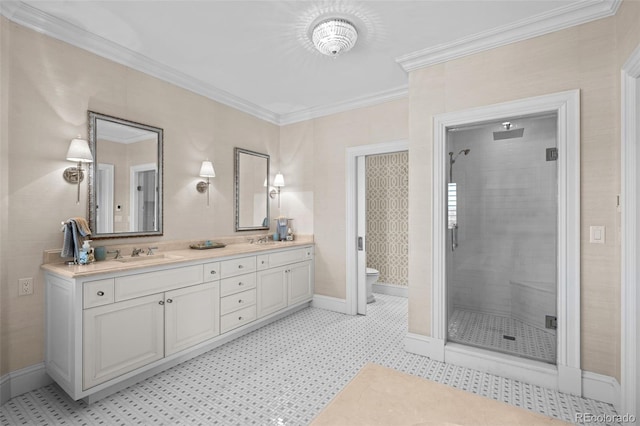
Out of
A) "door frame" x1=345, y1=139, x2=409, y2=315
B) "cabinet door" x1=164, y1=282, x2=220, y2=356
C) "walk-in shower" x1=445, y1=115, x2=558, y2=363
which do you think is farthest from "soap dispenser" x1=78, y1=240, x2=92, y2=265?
"walk-in shower" x1=445, y1=115, x2=558, y2=363

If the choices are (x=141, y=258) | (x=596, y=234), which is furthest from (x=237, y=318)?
(x=596, y=234)

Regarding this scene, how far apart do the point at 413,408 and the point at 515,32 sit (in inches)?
109

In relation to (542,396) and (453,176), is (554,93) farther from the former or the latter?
(542,396)

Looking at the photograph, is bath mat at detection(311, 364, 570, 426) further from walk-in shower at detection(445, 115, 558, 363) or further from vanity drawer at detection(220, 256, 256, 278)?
vanity drawer at detection(220, 256, 256, 278)

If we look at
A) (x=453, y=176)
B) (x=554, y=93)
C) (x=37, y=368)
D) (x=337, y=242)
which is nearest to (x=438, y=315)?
(x=453, y=176)

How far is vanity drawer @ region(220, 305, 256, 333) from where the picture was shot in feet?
9.78

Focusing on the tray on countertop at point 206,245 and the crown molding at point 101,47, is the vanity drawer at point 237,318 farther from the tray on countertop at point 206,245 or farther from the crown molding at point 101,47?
the crown molding at point 101,47

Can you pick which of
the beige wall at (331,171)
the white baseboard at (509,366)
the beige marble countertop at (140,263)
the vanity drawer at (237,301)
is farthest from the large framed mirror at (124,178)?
the white baseboard at (509,366)

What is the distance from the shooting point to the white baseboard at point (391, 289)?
482 centimetres

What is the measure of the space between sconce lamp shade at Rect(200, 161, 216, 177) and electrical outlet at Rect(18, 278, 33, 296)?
1.70 metres

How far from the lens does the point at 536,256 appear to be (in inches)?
101

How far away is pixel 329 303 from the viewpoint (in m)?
4.12

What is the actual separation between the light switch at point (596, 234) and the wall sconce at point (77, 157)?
382cm

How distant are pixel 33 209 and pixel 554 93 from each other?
398 centimetres
